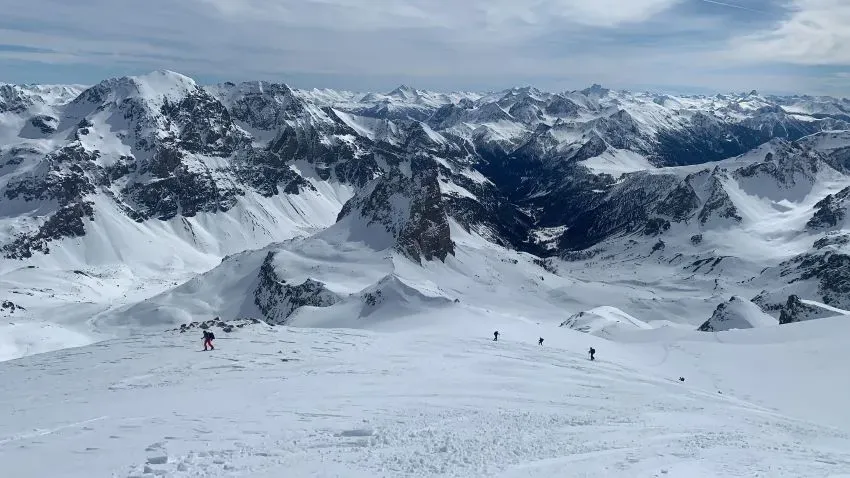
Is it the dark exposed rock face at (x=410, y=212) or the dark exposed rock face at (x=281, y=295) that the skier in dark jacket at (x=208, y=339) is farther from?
the dark exposed rock face at (x=410, y=212)

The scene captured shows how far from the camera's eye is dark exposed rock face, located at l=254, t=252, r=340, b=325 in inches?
4390

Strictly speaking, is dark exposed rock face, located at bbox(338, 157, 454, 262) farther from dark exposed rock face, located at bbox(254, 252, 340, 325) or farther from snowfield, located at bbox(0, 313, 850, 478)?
snowfield, located at bbox(0, 313, 850, 478)

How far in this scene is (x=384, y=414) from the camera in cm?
2481

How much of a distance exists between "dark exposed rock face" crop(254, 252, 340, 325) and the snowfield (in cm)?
6877

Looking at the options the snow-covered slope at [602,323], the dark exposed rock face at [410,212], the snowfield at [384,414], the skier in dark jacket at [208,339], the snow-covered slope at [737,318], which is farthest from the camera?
the dark exposed rock face at [410,212]

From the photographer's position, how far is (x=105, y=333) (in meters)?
138

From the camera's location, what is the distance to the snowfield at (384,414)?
19531 millimetres

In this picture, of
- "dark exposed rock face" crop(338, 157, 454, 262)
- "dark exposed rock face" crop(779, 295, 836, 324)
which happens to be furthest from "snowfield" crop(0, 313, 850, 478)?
"dark exposed rock face" crop(338, 157, 454, 262)

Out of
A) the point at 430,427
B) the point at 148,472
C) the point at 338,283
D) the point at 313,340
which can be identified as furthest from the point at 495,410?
the point at 338,283

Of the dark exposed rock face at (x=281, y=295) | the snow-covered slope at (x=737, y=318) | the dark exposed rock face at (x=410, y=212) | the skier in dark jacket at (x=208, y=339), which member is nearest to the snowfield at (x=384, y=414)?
the skier in dark jacket at (x=208, y=339)

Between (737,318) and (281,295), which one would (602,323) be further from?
(281,295)

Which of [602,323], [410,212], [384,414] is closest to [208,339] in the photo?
[384,414]

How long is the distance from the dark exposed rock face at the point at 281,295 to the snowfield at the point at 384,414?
68770mm

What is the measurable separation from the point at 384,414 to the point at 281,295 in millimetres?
101906
